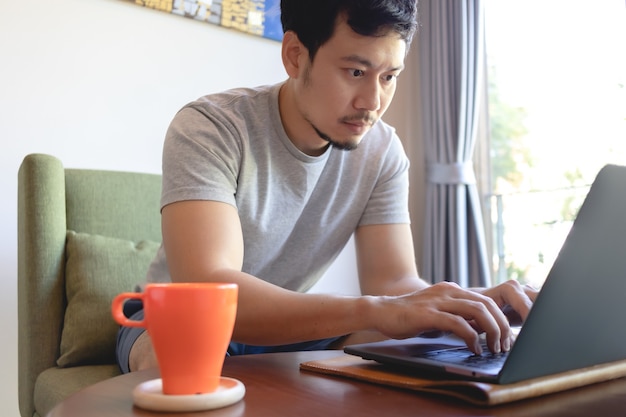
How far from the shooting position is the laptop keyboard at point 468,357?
731 mm

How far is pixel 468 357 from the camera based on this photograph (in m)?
0.78

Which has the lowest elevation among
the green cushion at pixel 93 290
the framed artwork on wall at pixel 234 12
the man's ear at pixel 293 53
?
the green cushion at pixel 93 290

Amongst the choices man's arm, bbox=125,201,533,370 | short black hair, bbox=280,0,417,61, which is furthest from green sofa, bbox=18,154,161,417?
short black hair, bbox=280,0,417,61

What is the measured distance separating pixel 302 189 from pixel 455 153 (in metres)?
1.60

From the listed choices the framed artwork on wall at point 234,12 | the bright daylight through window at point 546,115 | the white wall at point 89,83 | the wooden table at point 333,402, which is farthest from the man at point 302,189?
the bright daylight through window at point 546,115

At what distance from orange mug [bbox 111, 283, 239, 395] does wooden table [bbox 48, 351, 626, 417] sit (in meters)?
0.03

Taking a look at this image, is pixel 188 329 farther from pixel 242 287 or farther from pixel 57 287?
pixel 57 287

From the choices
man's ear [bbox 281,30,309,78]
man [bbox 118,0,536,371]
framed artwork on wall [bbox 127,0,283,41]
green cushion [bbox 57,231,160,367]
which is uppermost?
framed artwork on wall [bbox 127,0,283,41]

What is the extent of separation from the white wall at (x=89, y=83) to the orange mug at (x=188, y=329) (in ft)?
5.42

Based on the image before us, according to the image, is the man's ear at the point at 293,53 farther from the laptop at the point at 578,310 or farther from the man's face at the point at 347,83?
the laptop at the point at 578,310

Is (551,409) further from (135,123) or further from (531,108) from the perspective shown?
(531,108)

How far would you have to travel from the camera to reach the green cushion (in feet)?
5.09

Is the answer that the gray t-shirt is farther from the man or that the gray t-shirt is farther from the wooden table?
the wooden table

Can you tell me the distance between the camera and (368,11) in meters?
1.33
